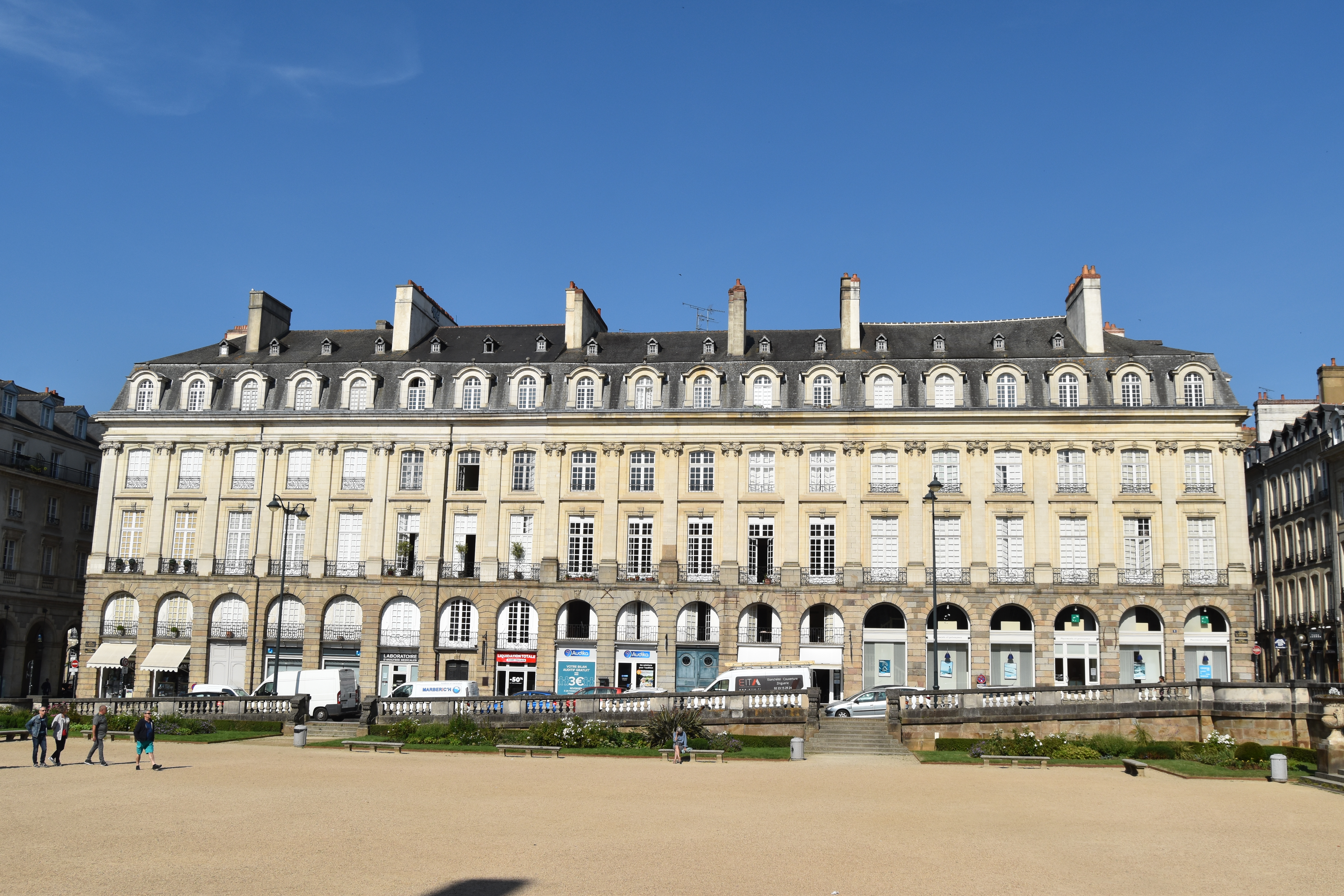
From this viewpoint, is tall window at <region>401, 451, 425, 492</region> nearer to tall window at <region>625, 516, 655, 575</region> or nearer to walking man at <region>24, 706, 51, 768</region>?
tall window at <region>625, 516, 655, 575</region>

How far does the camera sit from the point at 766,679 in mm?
41812

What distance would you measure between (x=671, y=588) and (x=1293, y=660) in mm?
28427

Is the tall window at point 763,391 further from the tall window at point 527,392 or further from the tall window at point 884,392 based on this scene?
the tall window at point 527,392

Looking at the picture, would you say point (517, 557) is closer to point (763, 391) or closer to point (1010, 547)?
point (763, 391)

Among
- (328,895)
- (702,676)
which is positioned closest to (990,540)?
(702,676)

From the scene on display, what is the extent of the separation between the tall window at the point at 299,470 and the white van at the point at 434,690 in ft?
51.1

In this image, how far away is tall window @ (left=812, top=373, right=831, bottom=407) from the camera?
51750 millimetres

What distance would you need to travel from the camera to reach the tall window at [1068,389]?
50344 millimetres

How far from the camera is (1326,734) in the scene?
26719mm

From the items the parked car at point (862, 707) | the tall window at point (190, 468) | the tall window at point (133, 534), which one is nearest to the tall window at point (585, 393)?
the tall window at point (190, 468)

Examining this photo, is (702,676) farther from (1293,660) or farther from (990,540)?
(1293,660)

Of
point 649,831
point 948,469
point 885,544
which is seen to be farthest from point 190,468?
point 649,831

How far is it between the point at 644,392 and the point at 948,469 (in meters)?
13.2

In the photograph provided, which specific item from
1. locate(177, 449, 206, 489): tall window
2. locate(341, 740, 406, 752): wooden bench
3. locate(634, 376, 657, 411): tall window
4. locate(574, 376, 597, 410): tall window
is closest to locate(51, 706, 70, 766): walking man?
locate(341, 740, 406, 752): wooden bench
